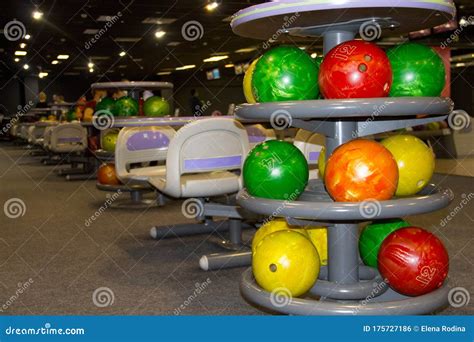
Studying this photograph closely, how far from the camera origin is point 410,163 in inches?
89.7

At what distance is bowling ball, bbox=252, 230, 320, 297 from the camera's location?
7.38ft

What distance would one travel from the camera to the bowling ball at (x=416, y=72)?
224cm

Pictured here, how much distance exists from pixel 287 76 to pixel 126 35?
13.9 meters

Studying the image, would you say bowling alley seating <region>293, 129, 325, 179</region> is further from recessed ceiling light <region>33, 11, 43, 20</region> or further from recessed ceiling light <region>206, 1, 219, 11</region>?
recessed ceiling light <region>33, 11, 43, 20</region>

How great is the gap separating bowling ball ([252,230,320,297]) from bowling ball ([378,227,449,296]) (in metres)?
0.27

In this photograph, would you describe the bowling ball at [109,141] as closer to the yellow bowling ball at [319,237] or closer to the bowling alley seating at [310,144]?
the bowling alley seating at [310,144]

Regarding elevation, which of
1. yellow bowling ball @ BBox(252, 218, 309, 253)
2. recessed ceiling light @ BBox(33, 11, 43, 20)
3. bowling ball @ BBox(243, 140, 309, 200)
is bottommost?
yellow bowling ball @ BBox(252, 218, 309, 253)

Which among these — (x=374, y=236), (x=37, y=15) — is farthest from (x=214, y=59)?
(x=374, y=236)

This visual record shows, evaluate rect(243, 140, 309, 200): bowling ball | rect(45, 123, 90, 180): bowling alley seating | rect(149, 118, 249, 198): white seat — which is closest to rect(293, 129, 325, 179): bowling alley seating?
rect(149, 118, 249, 198): white seat

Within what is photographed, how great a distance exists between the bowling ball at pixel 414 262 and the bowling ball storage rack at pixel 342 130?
0.18ft

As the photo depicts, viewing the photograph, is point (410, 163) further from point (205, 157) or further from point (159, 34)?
point (159, 34)

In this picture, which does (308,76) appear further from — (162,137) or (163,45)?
(163,45)

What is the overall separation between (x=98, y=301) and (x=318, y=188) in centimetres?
113

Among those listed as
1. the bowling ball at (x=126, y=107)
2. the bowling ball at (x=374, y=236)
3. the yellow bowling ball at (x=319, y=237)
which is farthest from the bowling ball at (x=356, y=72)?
the bowling ball at (x=126, y=107)
